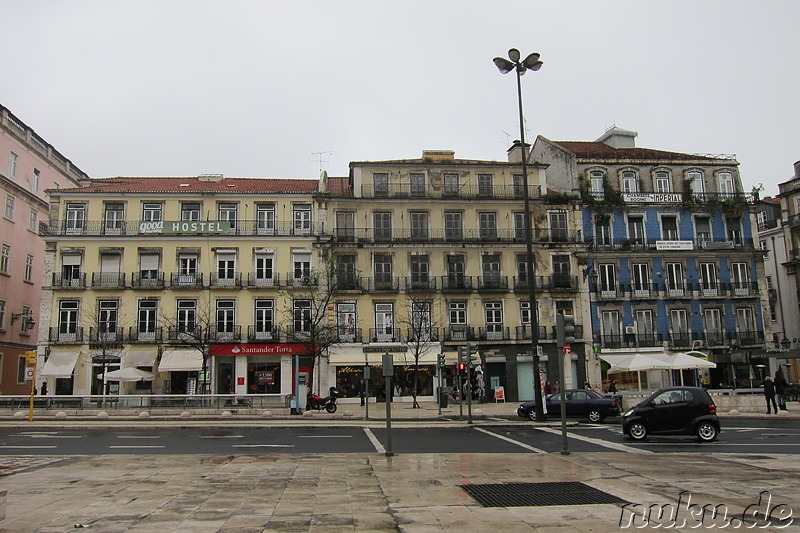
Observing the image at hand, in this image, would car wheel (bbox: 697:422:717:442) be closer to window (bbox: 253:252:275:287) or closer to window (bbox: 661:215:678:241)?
window (bbox: 253:252:275:287)

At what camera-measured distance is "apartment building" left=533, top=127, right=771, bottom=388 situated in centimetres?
4575

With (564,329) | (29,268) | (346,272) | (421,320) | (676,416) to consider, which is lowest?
(676,416)

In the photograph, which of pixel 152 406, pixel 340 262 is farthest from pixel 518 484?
pixel 340 262

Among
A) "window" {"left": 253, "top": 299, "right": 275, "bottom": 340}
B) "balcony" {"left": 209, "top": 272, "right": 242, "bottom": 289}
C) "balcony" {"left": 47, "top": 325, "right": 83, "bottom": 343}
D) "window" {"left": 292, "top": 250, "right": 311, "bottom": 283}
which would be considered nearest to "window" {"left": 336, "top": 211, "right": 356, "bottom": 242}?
"window" {"left": 292, "top": 250, "right": 311, "bottom": 283}

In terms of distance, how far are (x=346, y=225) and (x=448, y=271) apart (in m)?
7.67

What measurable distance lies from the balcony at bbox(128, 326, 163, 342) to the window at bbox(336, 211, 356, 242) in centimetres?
1314

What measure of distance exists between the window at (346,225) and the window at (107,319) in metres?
15.2

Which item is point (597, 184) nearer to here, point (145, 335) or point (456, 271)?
point (456, 271)

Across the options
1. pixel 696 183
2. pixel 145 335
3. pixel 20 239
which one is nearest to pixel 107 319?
pixel 145 335

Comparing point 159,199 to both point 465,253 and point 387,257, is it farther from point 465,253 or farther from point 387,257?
point 465,253

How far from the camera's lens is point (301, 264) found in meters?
44.2

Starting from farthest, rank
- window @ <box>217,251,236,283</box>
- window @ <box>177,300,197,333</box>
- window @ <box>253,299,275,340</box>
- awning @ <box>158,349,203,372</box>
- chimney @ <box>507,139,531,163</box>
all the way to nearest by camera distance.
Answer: chimney @ <box>507,139,531,163</box> < window @ <box>217,251,236,283</box> < window @ <box>253,299,275,340</box> < window @ <box>177,300,197,333</box> < awning @ <box>158,349,203,372</box>

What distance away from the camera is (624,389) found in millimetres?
45156

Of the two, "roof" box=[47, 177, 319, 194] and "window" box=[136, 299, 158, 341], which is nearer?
"window" box=[136, 299, 158, 341]
